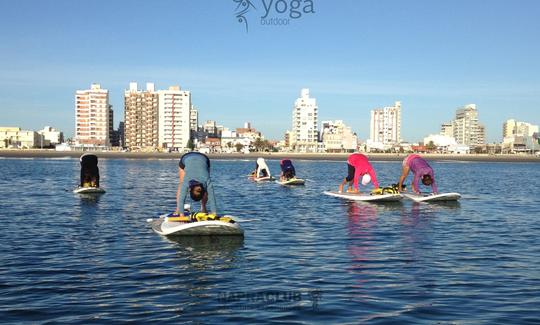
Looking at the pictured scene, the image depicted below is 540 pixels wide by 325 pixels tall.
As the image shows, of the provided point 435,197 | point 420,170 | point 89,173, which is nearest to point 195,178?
point 420,170

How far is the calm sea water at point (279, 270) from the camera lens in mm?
11180

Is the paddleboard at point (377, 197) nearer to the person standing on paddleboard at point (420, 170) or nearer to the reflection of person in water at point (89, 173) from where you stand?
the person standing on paddleboard at point (420, 170)

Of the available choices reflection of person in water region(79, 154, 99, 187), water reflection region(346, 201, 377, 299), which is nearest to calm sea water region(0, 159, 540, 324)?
water reflection region(346, 201, 377, 299)

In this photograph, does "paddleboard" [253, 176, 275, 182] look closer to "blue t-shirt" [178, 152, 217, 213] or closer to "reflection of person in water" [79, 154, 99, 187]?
"reflection of person in water" [79, 154, 99, 187]

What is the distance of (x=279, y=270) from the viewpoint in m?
15.0

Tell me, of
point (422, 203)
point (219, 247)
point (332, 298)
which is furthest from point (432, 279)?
point (422, 203)

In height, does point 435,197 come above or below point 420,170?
below

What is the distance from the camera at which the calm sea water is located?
1118cm

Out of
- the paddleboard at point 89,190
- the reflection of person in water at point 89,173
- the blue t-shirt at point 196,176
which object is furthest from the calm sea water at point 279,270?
the reflection of person in water at point 89,173

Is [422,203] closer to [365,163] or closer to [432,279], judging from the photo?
[365,163]

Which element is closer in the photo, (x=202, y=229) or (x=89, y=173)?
(x=202, y=229)

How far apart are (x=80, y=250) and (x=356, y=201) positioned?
799 inches

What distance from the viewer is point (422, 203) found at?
3359 cm

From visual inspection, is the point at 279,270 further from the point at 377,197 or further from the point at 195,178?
the point at 377,197
